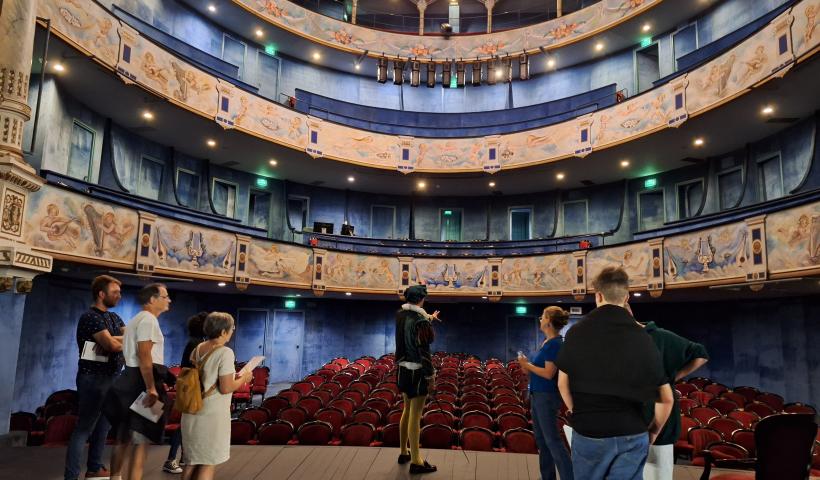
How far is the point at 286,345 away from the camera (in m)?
19.5

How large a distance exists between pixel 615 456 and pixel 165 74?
1388 cm

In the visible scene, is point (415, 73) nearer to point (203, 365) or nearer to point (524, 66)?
point (524, 66)

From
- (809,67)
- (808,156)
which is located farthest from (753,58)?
(808,156)

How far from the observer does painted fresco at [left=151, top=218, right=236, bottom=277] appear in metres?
11.5

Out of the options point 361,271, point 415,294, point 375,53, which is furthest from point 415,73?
point 415,294

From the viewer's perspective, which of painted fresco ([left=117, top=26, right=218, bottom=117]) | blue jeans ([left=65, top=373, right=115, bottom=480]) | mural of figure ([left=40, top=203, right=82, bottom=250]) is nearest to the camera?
blue jeans ([left=65, top=373, right=115, bottom=480])

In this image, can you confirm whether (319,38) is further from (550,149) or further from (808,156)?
(808,156)

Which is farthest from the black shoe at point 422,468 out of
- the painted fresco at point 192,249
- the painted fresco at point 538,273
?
the painted fresco at point 538,273

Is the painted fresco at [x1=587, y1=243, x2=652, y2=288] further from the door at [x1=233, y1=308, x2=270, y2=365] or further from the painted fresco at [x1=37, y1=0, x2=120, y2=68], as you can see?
the painted fresco at [x1=37, y1=0, x2=120, y2=68]

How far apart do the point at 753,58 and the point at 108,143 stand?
17.0 metres

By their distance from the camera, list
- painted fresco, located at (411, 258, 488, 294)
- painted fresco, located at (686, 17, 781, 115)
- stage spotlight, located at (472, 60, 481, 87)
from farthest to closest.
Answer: stage spotlight, located at (472, 60, 481, 87)
painted fresco, located at (411, 258, 488, 294)
painted fresco, located at (686, 17, 781, 115)

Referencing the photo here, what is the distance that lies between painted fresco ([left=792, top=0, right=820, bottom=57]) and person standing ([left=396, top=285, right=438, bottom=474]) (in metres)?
10.5

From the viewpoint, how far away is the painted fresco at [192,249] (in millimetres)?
11453

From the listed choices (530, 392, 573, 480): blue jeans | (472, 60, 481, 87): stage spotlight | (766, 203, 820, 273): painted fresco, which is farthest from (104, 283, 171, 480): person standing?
(472, 60, 481, 87): stage spotlight
